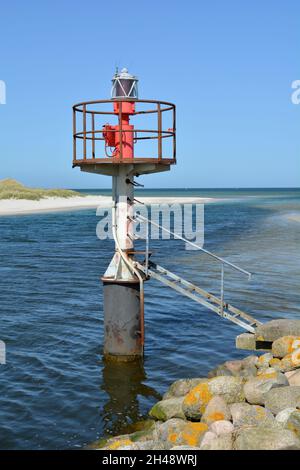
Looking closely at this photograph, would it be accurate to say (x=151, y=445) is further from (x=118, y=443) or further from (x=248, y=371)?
(x=248, y=371)

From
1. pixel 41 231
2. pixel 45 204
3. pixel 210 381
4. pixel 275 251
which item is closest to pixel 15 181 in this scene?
pixel 45 204

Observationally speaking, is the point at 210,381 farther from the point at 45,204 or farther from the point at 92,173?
the point at 45,204

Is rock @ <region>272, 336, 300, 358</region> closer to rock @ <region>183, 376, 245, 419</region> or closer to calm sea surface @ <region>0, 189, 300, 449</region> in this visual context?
rock @ <region>183, 376, 245, 419</region>

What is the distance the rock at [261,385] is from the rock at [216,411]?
42cm

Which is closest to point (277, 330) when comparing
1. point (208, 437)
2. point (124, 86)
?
point (208, 437)

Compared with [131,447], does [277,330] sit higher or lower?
higher

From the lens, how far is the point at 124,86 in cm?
1246

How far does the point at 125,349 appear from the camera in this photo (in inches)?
508

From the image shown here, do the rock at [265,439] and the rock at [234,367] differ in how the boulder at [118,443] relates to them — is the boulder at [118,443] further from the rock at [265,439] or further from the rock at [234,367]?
the rock at [234,367]

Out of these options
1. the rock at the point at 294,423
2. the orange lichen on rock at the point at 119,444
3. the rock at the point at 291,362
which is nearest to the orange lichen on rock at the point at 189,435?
the orange lichen on rock at the point at 119,444

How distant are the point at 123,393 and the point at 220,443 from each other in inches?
161

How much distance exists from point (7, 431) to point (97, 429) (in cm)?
143

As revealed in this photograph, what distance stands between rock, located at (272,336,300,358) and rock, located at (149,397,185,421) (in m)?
2.23
